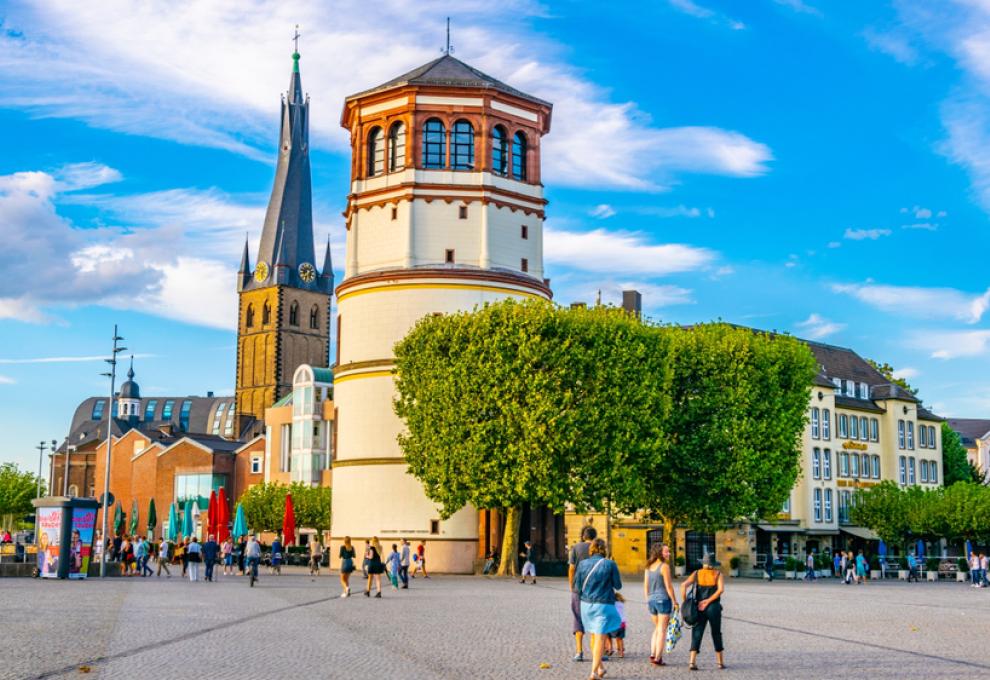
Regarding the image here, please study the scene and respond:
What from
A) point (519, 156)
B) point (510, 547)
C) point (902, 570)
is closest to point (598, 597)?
point (510, 547)

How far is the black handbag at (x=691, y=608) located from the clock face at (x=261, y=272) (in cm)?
14573

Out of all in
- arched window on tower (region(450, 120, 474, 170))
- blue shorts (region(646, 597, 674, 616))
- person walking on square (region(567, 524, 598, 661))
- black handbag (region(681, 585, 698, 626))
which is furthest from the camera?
arched window on tower (region(450, 120, 474, 170))

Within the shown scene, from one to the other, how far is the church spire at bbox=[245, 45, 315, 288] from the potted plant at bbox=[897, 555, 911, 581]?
3868 inches

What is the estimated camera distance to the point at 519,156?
62.5m

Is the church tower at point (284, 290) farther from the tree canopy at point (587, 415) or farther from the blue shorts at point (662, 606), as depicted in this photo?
the blue shorts at point (662, 606)

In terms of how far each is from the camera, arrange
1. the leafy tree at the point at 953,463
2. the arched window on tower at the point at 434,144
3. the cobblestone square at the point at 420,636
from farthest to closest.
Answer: the leafy tree at the point at 953,463 < the arched window on tower at the point at 434,144 < the cobblestone square at the point at 420,636

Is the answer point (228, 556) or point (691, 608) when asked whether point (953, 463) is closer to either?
point (228, 556)

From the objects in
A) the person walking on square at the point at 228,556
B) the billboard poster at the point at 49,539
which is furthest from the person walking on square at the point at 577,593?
the person walking on square at the point at 228,556

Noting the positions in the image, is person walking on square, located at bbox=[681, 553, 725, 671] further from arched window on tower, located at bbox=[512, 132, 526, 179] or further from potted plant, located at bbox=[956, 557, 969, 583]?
potted plant, located at bbox=[956, 557, 969, 583]

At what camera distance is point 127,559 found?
2111 inches

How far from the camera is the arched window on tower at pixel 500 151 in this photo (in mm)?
61094

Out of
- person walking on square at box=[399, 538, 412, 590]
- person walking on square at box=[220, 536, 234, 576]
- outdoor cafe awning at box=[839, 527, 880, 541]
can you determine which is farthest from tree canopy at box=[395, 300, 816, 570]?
outdoor cafe awning at box=[839, 527, 880, 541]

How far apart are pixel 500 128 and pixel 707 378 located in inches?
638

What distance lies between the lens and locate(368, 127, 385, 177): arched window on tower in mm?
61844
